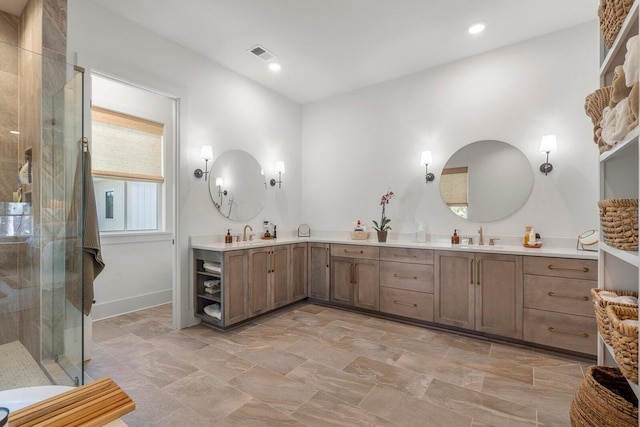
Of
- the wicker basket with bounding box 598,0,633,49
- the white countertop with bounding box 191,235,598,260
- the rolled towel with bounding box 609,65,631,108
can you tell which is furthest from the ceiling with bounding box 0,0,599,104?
the white countertop with bounding box 191,235,598,260

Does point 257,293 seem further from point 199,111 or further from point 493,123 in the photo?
point 493,123

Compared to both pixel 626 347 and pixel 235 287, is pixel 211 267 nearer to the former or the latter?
pixel 235 287

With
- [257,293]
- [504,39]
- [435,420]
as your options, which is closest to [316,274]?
[257,293]

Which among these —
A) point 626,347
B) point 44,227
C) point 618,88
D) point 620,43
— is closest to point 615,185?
→ point 618,88

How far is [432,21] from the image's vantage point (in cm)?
288

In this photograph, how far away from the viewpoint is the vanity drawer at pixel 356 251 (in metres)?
3.68

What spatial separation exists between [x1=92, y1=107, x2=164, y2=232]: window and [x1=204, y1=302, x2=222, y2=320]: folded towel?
167cm

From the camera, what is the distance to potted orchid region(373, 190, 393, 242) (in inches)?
151

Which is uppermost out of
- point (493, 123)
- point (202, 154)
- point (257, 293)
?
point (493, 123)

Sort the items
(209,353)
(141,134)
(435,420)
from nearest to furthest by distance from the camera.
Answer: (435,420), (209,353), (141,134)

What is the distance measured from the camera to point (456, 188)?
3604 mm

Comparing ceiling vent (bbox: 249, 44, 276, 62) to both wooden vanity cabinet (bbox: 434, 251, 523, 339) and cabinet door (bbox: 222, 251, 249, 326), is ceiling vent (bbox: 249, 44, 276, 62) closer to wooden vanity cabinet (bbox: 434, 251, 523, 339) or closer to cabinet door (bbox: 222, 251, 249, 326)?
cabinet door (bbox: 222, 251, 249, 326)

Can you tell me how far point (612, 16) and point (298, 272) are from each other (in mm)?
3596

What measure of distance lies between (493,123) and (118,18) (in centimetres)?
392
